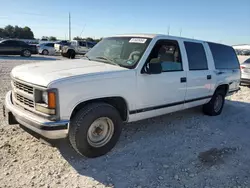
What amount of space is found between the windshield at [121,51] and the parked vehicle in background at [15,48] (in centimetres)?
1788

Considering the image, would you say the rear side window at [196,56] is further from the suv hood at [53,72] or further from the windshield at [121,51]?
the suv hood at [53,72]

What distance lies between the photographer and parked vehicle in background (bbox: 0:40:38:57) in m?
19.6

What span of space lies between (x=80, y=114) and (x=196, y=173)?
1824 mm

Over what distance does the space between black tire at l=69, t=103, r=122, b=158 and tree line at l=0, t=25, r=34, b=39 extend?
253 ft

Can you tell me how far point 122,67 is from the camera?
148 inches

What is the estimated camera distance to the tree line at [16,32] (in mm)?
72000

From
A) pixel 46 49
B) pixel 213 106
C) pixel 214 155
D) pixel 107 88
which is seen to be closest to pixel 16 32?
pixel 46 49

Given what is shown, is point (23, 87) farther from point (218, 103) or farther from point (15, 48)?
point (15, 48)

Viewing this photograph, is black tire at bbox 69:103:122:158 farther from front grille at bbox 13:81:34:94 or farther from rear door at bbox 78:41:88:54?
rear door at bbox 78:41:88:54

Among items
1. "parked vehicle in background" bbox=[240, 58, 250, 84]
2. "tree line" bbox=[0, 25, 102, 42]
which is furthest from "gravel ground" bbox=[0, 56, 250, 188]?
"tree line" bbox=[0, 25, 102, 42]

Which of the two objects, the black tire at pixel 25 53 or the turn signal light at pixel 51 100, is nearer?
the turn signal light at pixel 51 100

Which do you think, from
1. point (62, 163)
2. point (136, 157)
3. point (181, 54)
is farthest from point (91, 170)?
point (181, 54)

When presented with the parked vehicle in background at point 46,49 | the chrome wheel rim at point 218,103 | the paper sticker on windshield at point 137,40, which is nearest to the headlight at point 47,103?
the paper sticker on windshield at point 137,40

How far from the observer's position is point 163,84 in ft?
13.8
